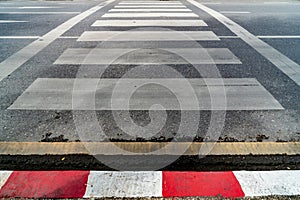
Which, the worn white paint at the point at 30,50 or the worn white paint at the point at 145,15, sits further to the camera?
the worn white paint at the point at 145,15

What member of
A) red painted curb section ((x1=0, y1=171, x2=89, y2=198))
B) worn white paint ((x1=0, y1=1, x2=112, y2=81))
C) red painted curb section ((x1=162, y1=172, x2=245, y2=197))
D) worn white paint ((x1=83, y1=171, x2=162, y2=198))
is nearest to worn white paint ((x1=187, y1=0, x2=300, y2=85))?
red painted curb section ((x1=162, y1=172, x2=245, y2=197))

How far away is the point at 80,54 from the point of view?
5160 mm

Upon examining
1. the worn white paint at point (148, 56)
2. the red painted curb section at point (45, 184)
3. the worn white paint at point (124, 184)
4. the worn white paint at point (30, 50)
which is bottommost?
the worn white paint at point (124, 184)

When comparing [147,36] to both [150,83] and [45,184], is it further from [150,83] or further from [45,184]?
[45,184]

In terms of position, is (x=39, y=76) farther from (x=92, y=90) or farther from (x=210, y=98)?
(x=210, y=98)

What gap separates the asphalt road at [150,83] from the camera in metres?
2.87

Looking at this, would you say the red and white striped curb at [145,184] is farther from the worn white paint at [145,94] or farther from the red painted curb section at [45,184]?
the worn white paint at [145,94]

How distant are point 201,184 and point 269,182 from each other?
534 millimetres

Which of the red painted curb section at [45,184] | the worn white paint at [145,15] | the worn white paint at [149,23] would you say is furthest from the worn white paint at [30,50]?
the red painted curb section at [45,184]

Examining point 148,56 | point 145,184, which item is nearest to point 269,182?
point 145,184

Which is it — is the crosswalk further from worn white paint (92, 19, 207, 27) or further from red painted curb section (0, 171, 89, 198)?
red painted curb section (0, 171, 89, 198)

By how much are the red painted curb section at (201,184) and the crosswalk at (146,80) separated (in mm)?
1143

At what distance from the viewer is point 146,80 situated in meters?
4.04

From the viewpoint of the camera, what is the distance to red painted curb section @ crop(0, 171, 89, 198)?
2.03 meters
